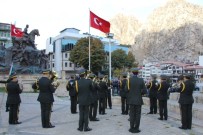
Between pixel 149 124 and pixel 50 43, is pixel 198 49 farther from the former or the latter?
pixel 149 124

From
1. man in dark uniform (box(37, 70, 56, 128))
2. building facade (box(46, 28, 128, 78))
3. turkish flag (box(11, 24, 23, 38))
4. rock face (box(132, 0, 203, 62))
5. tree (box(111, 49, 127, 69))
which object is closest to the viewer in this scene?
man in dark uniform (box(37, 70, 56, 128))

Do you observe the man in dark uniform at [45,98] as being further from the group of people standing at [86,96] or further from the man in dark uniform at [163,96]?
the man in dark uniform at [163,96]

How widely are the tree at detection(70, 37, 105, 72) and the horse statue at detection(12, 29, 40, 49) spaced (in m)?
22.4

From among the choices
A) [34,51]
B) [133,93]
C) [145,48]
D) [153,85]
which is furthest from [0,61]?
[145,48]

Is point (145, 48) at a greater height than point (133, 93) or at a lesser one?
greater

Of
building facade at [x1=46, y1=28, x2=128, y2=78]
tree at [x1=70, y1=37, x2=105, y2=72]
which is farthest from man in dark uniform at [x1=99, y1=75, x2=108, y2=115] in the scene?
building facade at [x1=46, y1=28, x2=128, y2=78]

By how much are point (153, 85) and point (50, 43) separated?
3185 inches

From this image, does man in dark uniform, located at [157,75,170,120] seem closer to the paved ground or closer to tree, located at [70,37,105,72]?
the paved ground

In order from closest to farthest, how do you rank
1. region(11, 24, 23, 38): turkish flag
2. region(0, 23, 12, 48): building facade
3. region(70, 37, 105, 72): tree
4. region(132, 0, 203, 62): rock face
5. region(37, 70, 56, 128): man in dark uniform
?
region(37, 70, 56, 128): man in dark uniform
region(11, 24, 23, 38): turkish flag
region(70, 37, 105, 72): tree
region(0, 23, 12, 48): building facade
region(132, 0, 203, 62): rock face

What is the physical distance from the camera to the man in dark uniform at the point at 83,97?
32.3 ft

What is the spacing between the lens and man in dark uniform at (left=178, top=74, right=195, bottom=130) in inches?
405

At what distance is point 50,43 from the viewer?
3642 inches

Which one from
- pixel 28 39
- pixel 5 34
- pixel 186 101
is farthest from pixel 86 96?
pixel 5 34

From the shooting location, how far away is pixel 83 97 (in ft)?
32.4
